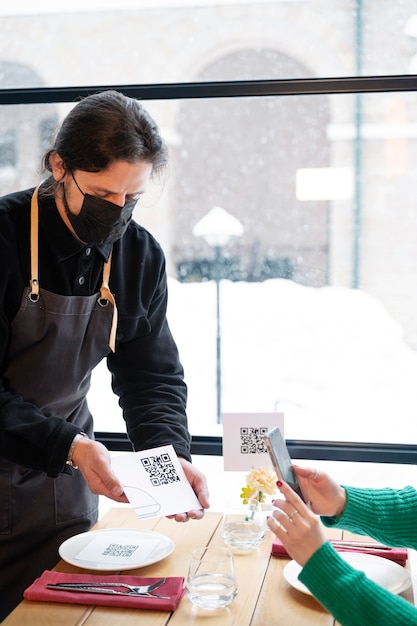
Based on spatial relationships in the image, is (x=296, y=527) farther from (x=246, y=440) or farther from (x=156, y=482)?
(x=246, y=440)

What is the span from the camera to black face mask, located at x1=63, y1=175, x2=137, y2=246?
69.8 inches

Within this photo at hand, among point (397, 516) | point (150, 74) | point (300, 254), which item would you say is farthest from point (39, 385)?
point (150, 74)

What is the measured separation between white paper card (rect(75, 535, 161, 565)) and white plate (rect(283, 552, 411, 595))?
1.06ft

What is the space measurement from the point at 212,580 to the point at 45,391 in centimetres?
65

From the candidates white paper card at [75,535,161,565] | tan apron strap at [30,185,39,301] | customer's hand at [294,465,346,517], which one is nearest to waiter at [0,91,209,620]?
tan apron strap at [30,185,39,301]

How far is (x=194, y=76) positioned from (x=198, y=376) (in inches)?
40.3

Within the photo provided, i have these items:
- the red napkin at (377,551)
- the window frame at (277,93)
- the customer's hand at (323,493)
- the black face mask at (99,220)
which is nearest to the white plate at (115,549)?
the red napkin at (377,551)

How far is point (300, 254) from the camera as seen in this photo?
2633mm

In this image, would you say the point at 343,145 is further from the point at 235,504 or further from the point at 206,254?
the point at 235,504

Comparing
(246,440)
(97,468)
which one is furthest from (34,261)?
(246,440)

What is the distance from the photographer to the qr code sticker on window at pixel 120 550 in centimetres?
173

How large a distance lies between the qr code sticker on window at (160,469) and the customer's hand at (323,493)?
0.93ft

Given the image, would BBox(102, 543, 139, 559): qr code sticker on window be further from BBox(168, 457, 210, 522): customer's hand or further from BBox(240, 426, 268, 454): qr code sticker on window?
BBox(240, 426, 268, 454): qr code sticker on window

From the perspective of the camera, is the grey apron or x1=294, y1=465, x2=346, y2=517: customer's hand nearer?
x1=294, y1=465, x2=346, y2=517: customer's hand
